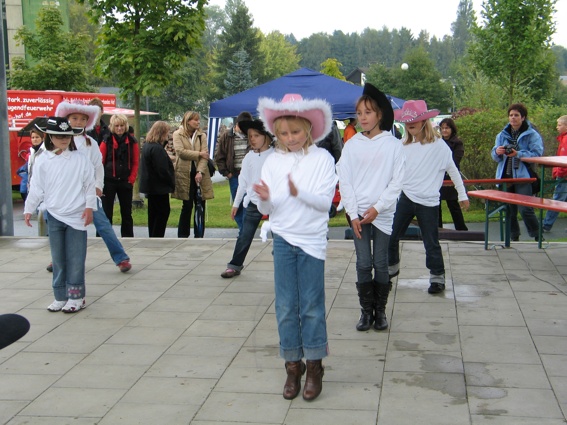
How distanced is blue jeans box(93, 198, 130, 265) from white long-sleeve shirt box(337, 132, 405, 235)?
3.26 metres

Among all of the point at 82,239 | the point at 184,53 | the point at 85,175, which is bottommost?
the point at 82,239

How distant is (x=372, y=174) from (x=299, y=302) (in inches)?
54.8

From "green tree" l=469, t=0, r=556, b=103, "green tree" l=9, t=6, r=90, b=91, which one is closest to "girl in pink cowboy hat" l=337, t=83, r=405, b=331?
"green tree" l=469, t=0, r=556, b=103

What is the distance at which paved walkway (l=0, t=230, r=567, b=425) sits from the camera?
4434mm

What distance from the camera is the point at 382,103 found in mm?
5734

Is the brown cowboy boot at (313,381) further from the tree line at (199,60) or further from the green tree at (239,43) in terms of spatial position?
the green tree at (239,43)

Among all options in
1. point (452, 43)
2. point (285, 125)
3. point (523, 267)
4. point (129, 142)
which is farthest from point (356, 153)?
point (452, 43)

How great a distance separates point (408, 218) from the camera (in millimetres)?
7156

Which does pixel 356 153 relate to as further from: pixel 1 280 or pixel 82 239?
pixel 1 280

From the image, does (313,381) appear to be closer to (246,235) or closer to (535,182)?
(246,235)

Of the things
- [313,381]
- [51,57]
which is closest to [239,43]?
[51,57]

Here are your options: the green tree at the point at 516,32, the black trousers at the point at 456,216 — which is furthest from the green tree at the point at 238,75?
the black trousers at the point at 456,216

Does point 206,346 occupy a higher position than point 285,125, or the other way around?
point 285,125

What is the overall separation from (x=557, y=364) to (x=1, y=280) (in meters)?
5.55
